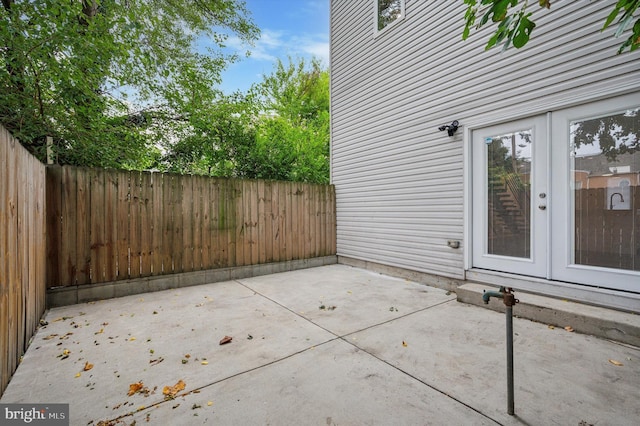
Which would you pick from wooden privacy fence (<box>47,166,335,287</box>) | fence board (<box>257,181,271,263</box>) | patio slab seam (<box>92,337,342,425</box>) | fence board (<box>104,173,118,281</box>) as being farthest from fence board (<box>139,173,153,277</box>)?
patio slab seam (<box>92,337,342,425</box>)

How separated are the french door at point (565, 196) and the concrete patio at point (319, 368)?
2.43ft

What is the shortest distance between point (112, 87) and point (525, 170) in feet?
24.2

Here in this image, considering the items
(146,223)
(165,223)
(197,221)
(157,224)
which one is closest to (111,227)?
(146,223)

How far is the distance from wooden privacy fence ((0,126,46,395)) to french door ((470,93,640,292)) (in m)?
4.59

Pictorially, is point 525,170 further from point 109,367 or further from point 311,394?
point 109,367

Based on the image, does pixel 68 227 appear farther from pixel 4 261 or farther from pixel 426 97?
pixel 426 97

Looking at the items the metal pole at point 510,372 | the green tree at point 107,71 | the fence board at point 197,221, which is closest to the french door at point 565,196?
the metal pole at point 510,372

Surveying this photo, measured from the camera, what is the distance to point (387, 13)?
521 cm

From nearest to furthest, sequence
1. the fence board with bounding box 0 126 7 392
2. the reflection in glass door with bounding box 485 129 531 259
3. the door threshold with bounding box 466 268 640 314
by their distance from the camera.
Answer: the fence board with bounding box 0 126 7 392 → the door threshold with bounding box 466 268 640 314 → the reflection in glass door with bounding box 485 129 531 259

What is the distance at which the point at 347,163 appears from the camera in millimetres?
6082

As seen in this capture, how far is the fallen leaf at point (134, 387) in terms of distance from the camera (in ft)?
5.83

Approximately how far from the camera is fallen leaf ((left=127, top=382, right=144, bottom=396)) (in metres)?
1.78

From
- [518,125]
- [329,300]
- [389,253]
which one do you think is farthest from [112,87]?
[518,125]

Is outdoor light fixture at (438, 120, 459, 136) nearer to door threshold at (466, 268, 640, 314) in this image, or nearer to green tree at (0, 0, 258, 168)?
door threshold at (466, 268, 640, 314)
